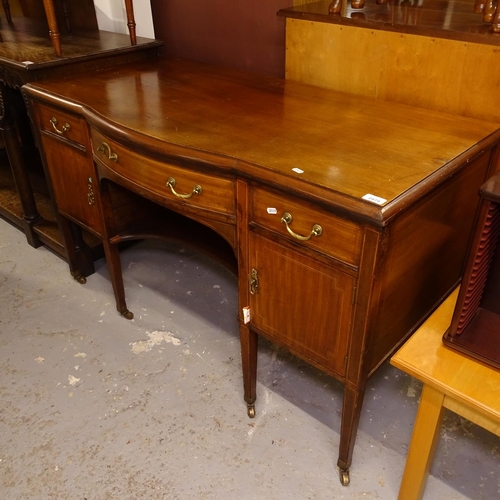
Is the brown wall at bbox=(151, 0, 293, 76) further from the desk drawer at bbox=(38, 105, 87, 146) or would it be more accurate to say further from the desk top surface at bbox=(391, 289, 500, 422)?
the desk top surface at bbox=(391, 289, 500, 422)

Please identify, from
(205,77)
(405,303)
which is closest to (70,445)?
(405,303)

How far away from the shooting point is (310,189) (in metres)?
1.08

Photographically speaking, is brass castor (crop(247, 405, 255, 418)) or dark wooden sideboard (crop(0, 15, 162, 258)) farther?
dark wooden sideboard (crop(0, 15, 162, 258))

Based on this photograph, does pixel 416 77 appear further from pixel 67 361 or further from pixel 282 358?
pixel 67 361

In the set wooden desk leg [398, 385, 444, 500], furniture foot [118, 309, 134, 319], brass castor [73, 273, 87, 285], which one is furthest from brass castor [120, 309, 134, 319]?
wooden desk leg [398, 385, 444, 500]

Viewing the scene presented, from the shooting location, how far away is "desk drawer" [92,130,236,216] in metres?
1.29

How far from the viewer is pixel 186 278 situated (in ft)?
7.36

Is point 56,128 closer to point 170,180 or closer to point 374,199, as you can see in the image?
point 170,180

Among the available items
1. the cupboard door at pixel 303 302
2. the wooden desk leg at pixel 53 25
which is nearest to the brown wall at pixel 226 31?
the wooden desk leg at pixel 53 25

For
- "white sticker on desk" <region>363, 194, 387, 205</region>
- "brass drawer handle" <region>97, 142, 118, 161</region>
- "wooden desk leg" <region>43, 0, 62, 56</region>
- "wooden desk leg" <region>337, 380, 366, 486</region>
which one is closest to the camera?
"white sticker on desk" <region>363, 194, 387, 205</region>

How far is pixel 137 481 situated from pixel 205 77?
1.29m

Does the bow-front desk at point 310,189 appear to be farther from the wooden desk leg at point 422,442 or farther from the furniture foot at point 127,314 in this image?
the furniture foot at point 127,314

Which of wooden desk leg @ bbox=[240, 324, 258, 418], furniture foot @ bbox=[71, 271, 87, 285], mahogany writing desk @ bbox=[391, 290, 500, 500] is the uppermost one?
mahogany writing desk @ bbox=[391, 290, 500, 500]

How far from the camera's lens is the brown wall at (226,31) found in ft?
6.19
